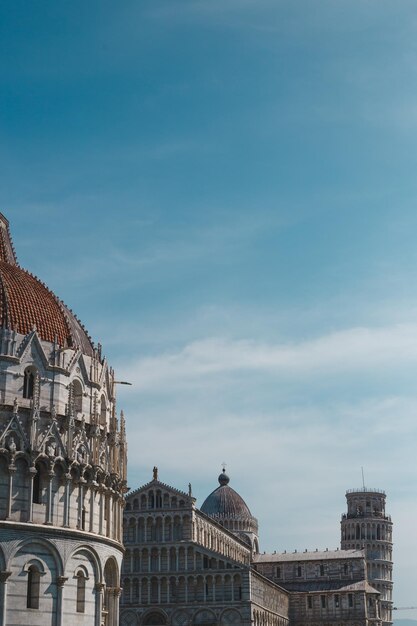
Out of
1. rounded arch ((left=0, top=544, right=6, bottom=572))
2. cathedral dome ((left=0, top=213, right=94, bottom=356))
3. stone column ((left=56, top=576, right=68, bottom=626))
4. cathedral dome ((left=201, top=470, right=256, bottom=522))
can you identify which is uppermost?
cathedral dome ((left=201, top=470, right=256, bottom=522))

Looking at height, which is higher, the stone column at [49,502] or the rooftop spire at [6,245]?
the rooftop spire at [6,245]

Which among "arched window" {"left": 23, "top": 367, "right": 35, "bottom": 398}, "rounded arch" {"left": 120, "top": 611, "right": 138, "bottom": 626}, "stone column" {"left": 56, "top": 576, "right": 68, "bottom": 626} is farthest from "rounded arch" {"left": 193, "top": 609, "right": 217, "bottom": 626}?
"arched window" {"left": 23, "top": 367, "right": 35, "bottom": 398}

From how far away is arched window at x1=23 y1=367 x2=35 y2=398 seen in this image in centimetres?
4605

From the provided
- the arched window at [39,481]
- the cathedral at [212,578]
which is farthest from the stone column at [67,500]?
the cathedral at [212,578]

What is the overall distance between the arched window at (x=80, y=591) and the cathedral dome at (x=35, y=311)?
36.4 ft

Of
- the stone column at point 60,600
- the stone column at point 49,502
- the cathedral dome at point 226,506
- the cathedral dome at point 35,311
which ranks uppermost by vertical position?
the cathedral dome at point 226,506

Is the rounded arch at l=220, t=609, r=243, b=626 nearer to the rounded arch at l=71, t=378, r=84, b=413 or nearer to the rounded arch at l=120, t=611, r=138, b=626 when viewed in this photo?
the rounded arch at l=120, t=611, r=138, b=626

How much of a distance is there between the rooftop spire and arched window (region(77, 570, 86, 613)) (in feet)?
57.1

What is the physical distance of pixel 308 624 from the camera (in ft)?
362

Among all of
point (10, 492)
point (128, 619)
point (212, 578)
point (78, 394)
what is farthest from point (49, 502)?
point (128, 619)

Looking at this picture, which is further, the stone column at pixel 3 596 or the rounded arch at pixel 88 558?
the rounded arch at pixel 88 558

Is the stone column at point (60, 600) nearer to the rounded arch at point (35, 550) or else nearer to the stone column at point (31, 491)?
the rounded arch at point (35, 550)

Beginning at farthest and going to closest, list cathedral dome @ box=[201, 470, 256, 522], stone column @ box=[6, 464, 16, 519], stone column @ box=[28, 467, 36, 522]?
1. cathedral dome @ box=[201, 470, 256, 522]
2. stone column @ box=[28, 467, 36, 522]
3. stone column @ box=[6, 464, 16, 519]

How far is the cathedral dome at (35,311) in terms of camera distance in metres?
47.5
